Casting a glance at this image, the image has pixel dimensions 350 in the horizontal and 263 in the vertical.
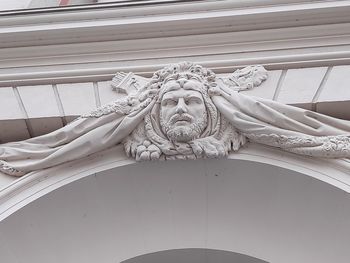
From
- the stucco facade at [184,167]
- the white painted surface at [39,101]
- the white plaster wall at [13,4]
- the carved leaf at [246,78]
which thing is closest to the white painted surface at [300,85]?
the stucco facade at [184,167]

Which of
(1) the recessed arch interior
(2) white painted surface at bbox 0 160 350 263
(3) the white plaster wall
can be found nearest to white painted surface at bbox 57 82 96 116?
(2) white painted surface at bbox 0 160 350 263

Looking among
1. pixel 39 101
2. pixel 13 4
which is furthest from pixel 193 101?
pixel 13 4

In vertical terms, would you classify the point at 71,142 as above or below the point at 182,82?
below

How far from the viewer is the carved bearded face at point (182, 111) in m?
3.84

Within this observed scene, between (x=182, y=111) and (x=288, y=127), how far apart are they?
0.83m

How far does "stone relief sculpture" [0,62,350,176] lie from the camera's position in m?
3.77

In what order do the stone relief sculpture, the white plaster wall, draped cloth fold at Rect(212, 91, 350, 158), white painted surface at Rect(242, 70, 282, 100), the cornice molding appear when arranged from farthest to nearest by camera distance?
1. the white plaster wall
2. the cornice molding
3. white painted surface at Rect(242, 70, 282, 100)
4. the stone relief sculpture
5. draped cloth fold at Rect(212, 91, 350, 158)

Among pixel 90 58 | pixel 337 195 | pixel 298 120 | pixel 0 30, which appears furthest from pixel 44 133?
pixel 337 195

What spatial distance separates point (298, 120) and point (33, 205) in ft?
7.14

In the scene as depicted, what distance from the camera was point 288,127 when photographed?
3793 mm

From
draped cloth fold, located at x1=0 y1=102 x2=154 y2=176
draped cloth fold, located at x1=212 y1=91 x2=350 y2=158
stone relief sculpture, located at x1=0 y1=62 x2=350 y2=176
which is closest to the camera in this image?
draped cloth fold, located at x1=212 y1=91 x2=350 y2=158

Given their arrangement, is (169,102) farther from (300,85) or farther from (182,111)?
(300,85)

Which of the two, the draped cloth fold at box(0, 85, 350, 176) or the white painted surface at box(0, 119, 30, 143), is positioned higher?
the white painted surface at box(0, 119, 30, 143)

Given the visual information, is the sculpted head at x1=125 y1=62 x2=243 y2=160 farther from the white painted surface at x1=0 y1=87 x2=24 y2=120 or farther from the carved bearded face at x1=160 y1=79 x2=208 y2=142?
the white painted surface at x1=0 y1=87 x2=24 y2=120
